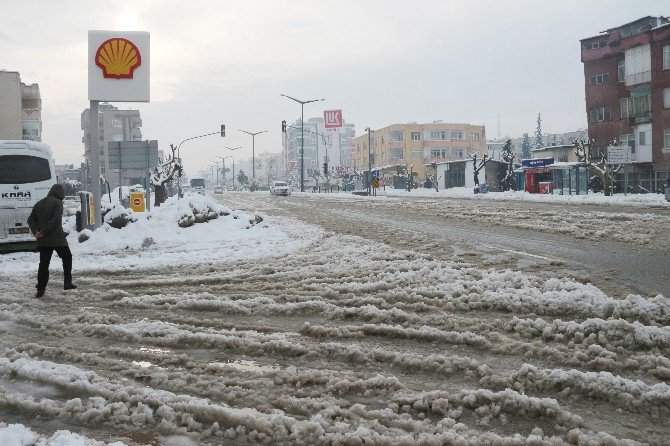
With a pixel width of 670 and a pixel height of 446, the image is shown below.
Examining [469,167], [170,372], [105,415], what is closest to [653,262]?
[170,372]

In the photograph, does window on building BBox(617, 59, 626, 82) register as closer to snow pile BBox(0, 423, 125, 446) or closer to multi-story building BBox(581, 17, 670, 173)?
multi-story building BBox(581, 17, 670, 173)

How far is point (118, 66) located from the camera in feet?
61.2

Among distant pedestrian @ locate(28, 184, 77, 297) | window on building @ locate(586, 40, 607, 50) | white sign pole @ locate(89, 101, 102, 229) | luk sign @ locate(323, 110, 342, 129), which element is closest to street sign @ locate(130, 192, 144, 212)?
white sign pole @ locate(89, 101, 102, 229)

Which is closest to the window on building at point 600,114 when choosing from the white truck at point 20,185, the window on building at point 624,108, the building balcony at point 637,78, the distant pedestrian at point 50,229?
the window on building at point 624,108

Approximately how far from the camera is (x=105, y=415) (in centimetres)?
369

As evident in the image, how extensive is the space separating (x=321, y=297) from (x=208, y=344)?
94.0 inches

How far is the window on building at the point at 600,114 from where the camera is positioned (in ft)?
174

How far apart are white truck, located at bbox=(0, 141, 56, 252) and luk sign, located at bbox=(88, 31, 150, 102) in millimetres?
3195

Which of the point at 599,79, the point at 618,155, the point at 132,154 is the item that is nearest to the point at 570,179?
the point at 618,155

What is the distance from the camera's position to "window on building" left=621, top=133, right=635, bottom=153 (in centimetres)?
4934

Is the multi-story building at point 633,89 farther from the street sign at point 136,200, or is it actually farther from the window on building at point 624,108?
the street sign at point 136,200

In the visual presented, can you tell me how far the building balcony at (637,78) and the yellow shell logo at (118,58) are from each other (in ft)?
140

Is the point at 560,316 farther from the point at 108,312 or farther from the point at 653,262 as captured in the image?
the point at 108,312

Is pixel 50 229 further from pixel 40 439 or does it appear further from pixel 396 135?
pixel 396 135
